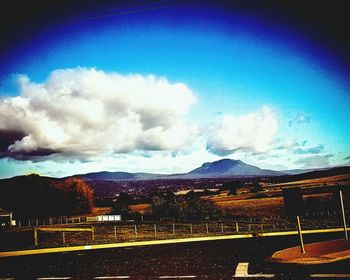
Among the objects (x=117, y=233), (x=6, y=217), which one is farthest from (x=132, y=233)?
(x=6, y=217)

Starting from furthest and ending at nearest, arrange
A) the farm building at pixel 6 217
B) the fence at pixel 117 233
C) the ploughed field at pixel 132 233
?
the farm building at pixel 6 217
the ploughed field at pixel 132 233
the fence at pixel 117 233

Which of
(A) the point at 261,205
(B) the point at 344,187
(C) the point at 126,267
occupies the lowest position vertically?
(A) the point at 261,205

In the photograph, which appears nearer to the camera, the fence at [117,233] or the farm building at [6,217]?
the fence at [117,233]

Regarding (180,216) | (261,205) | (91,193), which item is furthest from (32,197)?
(261,205)

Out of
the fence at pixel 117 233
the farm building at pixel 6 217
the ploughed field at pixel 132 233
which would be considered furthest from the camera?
the farm building at pixel 6 217

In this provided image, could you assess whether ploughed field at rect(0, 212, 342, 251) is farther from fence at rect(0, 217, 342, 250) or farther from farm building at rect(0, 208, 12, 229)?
farm building at rect(0, 208, 12, 229)

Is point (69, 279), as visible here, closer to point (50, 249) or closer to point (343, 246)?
point (343, 246)

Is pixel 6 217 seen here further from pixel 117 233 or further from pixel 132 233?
pixel 132 233

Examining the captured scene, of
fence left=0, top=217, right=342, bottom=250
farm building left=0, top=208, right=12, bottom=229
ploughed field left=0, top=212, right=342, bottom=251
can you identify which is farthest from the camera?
farm building left=0, top=208, right=12, bottom=229

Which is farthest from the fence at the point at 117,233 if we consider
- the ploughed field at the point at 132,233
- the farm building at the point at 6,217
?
the farm building at the point at 6,217

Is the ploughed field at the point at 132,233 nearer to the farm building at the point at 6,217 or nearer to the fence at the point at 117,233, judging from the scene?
the fence at the point at 117,233

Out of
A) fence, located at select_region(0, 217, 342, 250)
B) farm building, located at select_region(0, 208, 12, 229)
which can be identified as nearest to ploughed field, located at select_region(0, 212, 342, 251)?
fence, located at select_region(0, 217, 342, 250)

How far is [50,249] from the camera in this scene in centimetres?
1845

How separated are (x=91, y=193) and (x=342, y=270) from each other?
78990 mm
